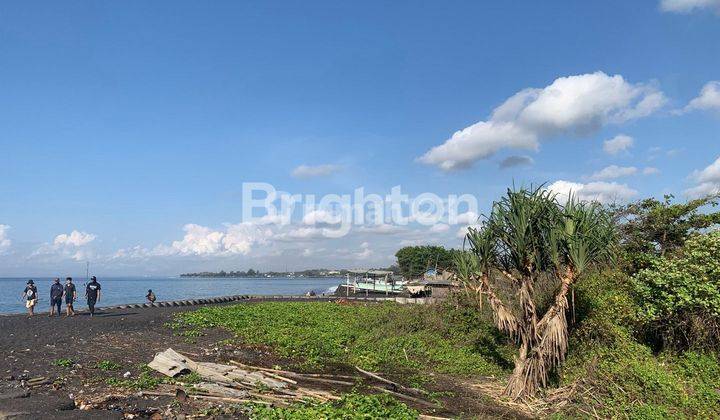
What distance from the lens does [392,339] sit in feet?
59.6

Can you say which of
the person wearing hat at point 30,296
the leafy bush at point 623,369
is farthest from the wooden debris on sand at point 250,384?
the person wearing hat at point 30,296

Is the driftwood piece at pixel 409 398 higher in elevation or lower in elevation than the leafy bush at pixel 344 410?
lower

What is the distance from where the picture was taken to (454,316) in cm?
1917

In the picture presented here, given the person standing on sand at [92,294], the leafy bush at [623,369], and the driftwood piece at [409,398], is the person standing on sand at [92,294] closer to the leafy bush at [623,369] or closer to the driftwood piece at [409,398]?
the driftwood piece at [409,398]

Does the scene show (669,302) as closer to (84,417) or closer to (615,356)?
(615,356)

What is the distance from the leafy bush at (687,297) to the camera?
1384 cm

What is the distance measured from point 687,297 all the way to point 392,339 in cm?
949

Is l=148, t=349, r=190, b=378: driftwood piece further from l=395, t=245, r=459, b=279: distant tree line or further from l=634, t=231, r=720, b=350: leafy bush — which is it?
l=395, t=245, r=459, b=279: distant tree line

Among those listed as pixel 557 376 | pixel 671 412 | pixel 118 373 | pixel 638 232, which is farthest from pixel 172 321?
pixel 638 232

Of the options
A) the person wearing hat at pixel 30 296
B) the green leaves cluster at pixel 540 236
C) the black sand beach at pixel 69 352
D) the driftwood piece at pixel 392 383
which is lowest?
the driftwood piece at pixel 392 383

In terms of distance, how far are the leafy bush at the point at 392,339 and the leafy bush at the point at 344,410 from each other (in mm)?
4618

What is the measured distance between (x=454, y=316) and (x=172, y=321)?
44.8ft

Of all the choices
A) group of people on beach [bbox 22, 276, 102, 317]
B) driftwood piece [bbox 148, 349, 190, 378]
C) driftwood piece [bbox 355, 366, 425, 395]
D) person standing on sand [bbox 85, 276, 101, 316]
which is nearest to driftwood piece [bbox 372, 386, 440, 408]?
driftwood piece [bbox 355, 366, 425, 395]

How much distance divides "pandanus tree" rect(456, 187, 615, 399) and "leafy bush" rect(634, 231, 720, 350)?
3.54 m
